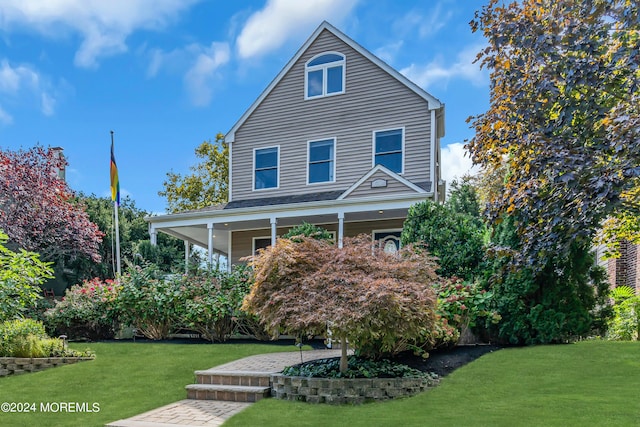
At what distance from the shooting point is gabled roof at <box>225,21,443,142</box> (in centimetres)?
1553

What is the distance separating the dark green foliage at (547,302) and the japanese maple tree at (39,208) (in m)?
16.3

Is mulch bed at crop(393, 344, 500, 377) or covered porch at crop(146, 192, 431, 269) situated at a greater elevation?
covered porch at crop(146, 192, 431, 269)

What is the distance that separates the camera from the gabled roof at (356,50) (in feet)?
51.0

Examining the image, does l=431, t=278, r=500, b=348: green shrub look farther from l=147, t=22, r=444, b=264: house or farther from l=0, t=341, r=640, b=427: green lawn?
l=147, t=22, r=444, b=264: house

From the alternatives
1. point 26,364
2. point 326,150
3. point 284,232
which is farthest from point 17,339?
point 326,150

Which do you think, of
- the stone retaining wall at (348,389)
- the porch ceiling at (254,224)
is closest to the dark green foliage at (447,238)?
the porch ceiling at (254,224)

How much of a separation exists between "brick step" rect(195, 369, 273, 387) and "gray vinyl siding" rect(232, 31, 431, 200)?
9.19 m

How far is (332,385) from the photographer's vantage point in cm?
677

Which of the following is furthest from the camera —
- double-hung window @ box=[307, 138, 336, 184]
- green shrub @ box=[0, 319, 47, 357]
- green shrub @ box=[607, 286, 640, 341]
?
double-hung window @ box=[307, 138, 336, 184]

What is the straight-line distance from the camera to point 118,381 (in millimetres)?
8180

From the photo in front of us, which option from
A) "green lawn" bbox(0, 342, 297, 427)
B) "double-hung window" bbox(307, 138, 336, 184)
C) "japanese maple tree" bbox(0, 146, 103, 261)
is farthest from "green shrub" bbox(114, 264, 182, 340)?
"japanese maple tree" bbox(0, 146, 103, 261)

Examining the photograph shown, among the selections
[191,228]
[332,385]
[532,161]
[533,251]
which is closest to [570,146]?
[532,161]

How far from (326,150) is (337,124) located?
91 cm

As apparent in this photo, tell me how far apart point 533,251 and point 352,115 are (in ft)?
34.1
